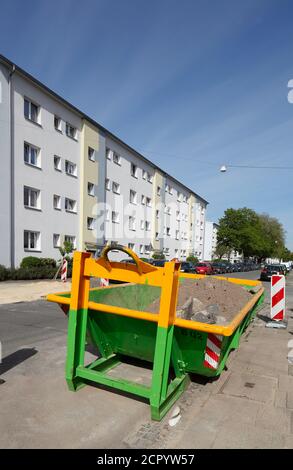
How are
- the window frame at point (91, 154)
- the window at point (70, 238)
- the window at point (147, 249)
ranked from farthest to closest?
the window at point (147, 249)
the window frame at point (91, 154)
the window at point (70, 238)

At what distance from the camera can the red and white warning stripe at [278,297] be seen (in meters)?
7.56

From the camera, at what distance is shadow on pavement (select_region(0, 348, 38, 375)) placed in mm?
4355

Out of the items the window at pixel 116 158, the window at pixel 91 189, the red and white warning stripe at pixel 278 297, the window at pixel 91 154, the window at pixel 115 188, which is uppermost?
the window at pixel 116 158

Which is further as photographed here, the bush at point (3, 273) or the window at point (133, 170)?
the window at point (133, 170)

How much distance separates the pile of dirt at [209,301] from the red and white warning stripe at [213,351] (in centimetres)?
76

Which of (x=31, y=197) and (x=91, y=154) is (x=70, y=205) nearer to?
Result: (x=31, y=197)

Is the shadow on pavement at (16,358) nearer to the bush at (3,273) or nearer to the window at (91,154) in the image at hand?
the bush at (3,273)

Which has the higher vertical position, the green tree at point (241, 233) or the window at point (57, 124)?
the window at point (57, 124)

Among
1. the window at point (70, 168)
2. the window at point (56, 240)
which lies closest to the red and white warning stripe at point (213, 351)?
the window at point (56, 240)

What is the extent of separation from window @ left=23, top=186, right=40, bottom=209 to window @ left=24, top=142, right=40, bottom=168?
5.36 feet

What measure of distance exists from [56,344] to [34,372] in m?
1.27
